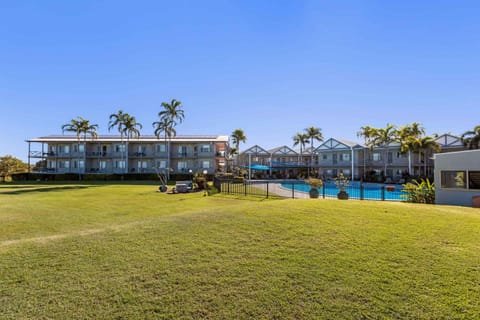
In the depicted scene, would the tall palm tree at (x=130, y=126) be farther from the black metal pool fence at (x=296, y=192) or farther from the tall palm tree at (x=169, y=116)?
the black metal pool fence at (x=296, y=192)

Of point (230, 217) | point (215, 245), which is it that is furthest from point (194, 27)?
point (215, 245)

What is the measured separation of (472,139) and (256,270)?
→ 3658 cm

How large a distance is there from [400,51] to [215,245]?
1711 centimetres

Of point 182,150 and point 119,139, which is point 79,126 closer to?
point 119,139

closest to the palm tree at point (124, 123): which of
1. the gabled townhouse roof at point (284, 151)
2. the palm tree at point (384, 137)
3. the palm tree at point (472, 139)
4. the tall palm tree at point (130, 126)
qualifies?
the tall palm tree at point (130, 126)

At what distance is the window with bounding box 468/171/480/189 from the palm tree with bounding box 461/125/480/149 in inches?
813

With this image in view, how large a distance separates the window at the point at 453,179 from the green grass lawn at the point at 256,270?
931 cm

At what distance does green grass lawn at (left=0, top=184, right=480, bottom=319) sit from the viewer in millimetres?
3191

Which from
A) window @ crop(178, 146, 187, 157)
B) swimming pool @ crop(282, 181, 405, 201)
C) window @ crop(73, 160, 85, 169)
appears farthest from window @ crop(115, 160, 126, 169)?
swimming pool @ crop(282, 181, 405, 201)

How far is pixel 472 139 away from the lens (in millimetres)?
28594

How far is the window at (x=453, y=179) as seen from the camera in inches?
543

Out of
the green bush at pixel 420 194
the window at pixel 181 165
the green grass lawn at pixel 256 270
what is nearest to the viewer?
the green grass lawn at pixel 256 270

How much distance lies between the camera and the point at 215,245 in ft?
16.8

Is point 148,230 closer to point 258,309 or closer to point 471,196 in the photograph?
point 258,309
